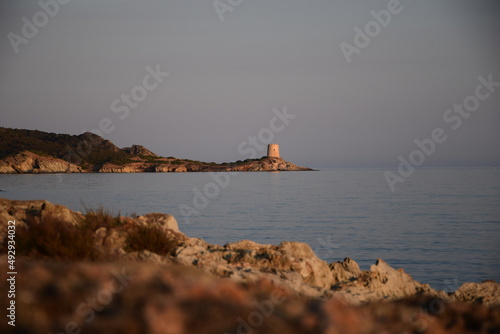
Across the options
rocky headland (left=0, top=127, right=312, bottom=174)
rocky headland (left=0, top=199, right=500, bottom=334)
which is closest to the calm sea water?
rocky headland (left=0, top=199, right=500, bottom=334)

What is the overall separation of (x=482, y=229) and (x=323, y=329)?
73.8 ft

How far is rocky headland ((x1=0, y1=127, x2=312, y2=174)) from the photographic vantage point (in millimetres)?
110688

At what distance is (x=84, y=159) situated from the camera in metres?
139

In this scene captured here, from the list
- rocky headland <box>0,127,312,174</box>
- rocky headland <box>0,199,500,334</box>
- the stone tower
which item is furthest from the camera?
the stone tower

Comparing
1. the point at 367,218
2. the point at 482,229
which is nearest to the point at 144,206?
the point at 367,218

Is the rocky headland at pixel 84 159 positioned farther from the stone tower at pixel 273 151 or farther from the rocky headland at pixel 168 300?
the rocky headland at pixel 168 300

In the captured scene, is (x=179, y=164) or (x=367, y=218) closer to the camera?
(x=367, y=218)

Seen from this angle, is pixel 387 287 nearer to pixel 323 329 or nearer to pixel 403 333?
pixel 403 333

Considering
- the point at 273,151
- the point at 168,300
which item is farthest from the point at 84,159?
the point at 168,300

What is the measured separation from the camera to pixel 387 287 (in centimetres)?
992

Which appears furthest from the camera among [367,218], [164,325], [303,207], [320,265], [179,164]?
[179,164]

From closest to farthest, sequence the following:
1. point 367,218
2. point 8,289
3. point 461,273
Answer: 1. point 8,289
2. point 461,273
3. point 367,218

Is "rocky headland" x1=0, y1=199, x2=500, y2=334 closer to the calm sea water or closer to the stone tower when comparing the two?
the calm sea water

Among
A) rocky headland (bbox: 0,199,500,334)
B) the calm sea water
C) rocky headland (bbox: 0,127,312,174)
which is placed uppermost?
rocky headland (bbox: 0,127,312,174)
